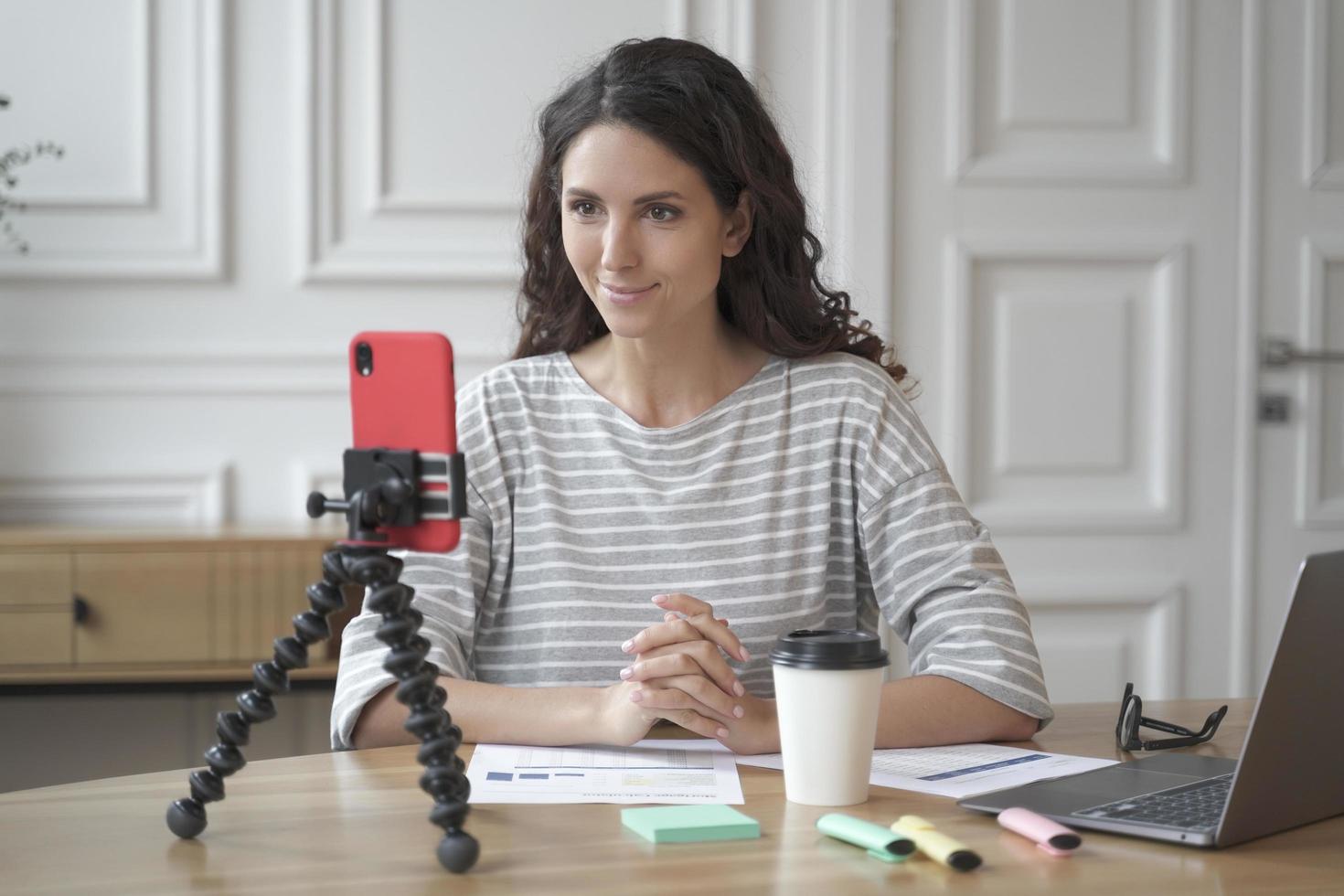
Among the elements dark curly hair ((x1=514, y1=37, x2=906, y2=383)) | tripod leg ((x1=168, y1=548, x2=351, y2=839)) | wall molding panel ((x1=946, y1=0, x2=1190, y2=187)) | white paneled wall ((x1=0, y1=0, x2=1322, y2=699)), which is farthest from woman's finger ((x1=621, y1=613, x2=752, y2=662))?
wall molding panel ((x1=946, y1=0, x2=1190, y2=187))

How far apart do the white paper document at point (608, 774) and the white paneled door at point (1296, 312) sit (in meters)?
2.17

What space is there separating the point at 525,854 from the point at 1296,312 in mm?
2632

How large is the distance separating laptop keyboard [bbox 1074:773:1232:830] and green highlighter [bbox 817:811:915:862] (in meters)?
0.16

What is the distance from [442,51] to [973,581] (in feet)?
5.83

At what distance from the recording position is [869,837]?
33.7 inches

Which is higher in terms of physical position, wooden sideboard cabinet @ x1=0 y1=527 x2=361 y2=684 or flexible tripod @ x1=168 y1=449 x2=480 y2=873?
Result: flexible tripod @ x1=168 y1=449 x2=480 y2=873

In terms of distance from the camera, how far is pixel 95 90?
2652mm

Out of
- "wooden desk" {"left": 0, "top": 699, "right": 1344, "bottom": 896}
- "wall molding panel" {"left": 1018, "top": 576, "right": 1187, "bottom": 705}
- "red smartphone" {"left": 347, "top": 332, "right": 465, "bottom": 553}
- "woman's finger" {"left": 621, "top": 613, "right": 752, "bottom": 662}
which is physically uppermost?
"red smartphone" {"left": 347, "top": 332, "right": 465, "bottom": 553}

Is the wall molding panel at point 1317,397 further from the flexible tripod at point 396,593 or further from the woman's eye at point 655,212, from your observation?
the flexible tripod at point 396,593

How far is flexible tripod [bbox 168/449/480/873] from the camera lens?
0.85 meters

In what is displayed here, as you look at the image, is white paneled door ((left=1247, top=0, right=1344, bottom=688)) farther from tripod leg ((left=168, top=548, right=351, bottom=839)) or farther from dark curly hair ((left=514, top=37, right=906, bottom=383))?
tripod leg ((left=168, top=548, right=351, bottom=839))

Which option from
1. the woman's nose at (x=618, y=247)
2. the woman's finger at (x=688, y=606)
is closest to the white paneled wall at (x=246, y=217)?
the woman's nose at (x=618, y=247)

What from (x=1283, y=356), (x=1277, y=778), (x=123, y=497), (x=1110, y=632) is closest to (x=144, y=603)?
(x=123, y=497)

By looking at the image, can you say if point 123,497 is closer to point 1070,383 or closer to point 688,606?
point 688,606
